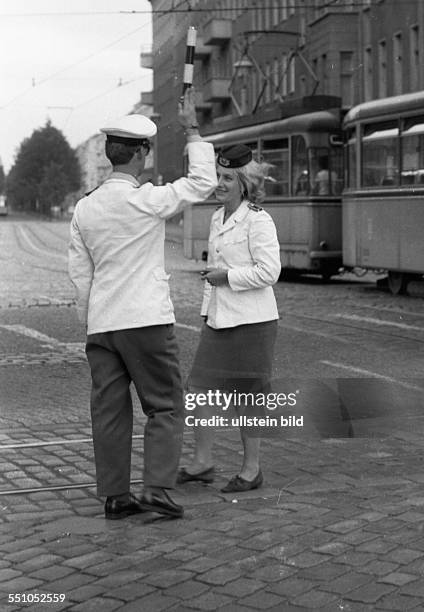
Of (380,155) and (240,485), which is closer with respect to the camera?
(240,485)

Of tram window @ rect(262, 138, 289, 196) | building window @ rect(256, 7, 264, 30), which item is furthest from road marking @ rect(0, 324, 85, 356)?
building window @ rect(256, 7, 264, 30)

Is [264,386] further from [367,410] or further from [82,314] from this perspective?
[367,410]

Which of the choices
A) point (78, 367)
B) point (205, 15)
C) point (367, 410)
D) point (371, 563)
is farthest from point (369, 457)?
point (205, 15)

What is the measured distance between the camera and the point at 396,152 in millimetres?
21531

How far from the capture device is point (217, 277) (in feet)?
22.2

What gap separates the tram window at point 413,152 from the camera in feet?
67.7

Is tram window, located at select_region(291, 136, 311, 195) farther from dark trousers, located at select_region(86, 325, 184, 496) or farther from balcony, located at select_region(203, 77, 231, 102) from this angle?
A: balcony, located at select_region(203, 77, 231, 102)

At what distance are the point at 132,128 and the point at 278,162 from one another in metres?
20.2

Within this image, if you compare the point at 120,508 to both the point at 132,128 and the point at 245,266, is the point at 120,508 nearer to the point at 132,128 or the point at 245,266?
the point at 245,266

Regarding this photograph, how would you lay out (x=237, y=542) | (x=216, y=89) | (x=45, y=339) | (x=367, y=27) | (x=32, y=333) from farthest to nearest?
1. (x=216, y=89)
2. (x=367, y=27)
3. (x=32, y=333)
4. (x=45, y=339)
5. (x=237, y=542)

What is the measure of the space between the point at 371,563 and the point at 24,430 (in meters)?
3.98

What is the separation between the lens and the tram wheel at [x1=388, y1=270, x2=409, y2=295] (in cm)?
2255

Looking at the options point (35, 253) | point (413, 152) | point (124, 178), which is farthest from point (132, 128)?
point (35, 253)

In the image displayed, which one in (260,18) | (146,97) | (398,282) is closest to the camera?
(398,282)
